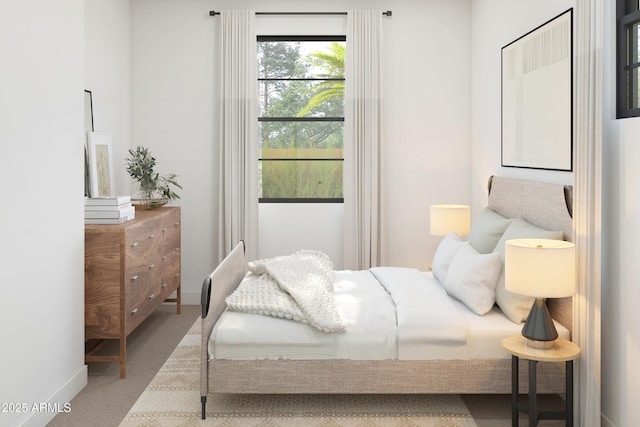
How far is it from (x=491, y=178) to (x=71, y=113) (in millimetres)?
3039

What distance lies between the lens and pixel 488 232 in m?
4.04

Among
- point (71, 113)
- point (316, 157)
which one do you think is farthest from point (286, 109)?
point (71, 113)

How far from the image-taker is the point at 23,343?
9.18 feet

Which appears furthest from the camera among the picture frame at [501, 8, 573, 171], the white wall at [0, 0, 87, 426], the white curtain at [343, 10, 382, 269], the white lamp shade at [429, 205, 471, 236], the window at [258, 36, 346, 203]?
the window at [258, 36, 346, 203]

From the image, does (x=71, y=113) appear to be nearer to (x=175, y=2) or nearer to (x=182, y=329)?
(x=182, y=329)

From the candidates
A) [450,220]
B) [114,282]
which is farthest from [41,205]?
[450,220]

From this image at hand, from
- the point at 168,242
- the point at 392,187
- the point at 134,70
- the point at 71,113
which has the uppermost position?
the point at 134,70

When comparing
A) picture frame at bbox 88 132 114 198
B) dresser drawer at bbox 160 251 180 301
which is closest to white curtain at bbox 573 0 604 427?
dresser drawer at bbox 160 251 180 301

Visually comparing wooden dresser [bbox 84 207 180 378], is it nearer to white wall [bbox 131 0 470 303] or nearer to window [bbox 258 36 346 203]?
white wall [bbox 131 0 470 303]

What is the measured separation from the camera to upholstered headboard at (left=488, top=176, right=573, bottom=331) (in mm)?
3277

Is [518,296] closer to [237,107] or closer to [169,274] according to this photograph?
[169,274]

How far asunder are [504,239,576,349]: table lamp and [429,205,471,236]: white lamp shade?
198 centimetres

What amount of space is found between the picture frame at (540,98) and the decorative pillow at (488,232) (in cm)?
41

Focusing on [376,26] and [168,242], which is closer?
[168,242]
